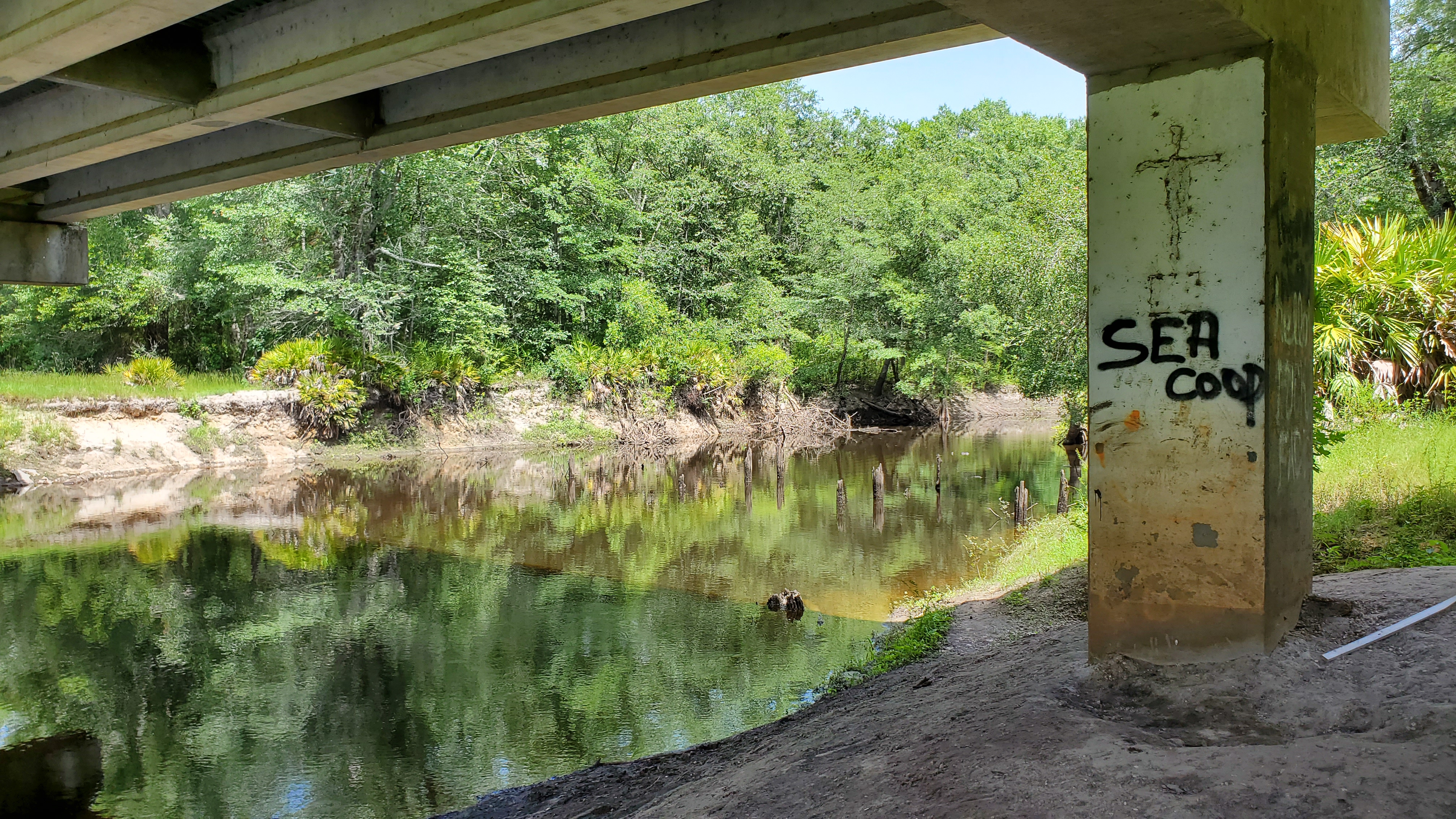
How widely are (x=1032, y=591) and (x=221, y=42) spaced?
383 inches

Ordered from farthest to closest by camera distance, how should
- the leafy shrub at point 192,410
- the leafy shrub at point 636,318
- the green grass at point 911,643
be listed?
1. the leafy shrub at point 636,318
2. the leafy shrub at point 192,410
3. the green grass at point 911,643

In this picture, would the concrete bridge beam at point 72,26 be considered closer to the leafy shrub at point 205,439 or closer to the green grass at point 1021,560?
the green grass at point 1021,560

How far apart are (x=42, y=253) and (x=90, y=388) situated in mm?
14210

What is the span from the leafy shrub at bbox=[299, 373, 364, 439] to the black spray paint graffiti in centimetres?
2693

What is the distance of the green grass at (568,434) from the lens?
3391 cm

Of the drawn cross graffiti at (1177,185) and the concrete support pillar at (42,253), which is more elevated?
the concrete support pillar at (42,253)

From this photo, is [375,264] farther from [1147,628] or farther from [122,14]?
[1147,628]

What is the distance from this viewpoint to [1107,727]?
471 centimetres

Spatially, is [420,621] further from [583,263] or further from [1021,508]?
[583,263]

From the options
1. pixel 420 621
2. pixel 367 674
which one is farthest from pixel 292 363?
pixel 367 674

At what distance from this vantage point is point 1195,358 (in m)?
5.09

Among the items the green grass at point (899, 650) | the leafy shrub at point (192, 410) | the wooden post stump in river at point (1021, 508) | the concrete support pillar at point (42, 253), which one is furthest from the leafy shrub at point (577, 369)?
the green grass at point (899, 650)

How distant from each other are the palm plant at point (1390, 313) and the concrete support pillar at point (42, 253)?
18121 millimetres

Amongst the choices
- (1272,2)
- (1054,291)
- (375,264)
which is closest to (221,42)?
(1272,2)
